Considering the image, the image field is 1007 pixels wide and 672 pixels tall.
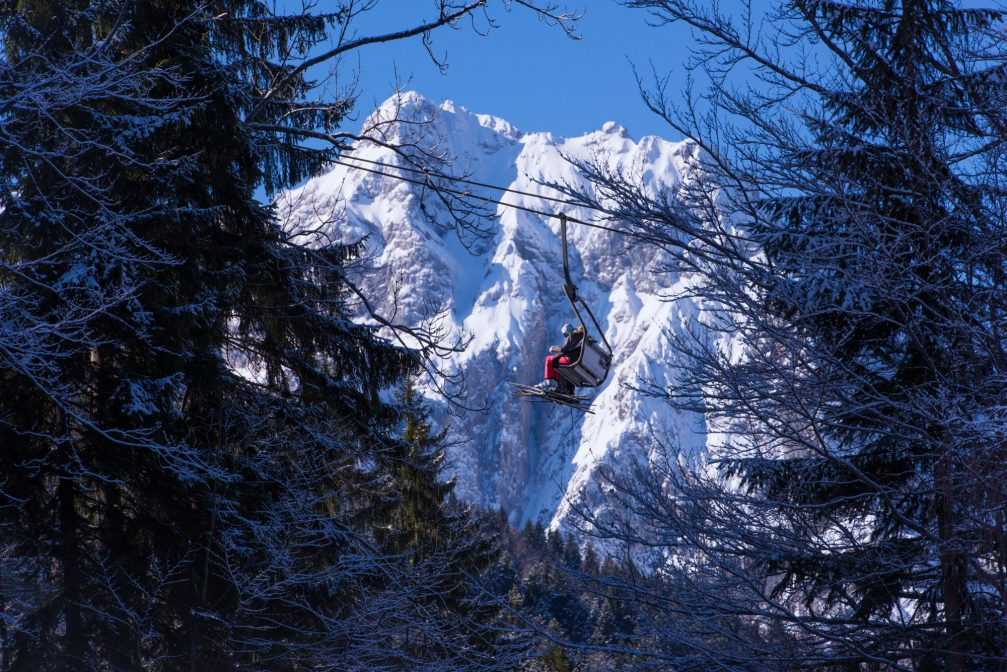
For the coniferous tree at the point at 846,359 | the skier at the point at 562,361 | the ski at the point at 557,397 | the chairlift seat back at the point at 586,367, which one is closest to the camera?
the coniferous tree at the point at 846,359

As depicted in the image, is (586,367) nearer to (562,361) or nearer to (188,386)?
(562,361)

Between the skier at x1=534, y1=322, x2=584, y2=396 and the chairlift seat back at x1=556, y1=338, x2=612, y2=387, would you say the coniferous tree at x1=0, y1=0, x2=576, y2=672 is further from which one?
the chairlift seat back at x1=556, y1=338, x2=612, y2=387

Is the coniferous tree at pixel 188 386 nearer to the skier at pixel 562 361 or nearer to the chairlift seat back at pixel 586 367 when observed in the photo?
the skier at pixel 562 361

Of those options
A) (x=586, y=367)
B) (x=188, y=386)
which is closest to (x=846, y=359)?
(x=586, y=367)

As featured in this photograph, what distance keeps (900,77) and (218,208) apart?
16.5 feet

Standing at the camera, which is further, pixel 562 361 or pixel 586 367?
pixel 562 361

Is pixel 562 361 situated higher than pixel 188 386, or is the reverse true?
pixel 562 361

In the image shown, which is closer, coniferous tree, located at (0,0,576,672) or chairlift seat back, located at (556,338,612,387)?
coniferous tree, located at (0,0,576,672)

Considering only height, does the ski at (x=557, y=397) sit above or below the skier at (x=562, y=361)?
below

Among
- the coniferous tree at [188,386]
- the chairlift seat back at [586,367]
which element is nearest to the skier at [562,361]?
the chairlift seat back at [586,367]

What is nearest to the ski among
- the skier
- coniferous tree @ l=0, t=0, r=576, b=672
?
the skier

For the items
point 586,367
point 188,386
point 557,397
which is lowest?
point 188,386

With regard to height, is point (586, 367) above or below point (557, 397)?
above

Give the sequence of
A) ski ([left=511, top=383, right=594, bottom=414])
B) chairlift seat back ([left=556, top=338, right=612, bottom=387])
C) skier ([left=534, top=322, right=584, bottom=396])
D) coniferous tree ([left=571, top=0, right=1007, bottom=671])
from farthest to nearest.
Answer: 1. skier ([left=534, top=322, right=584, bottom=396])
2. chairlift seat back ([left=556, top=338, right=612, bottom=387])
3. ski ([left=511, top=383, right=594, bottom=414])
4. coniferous tree ([left=571, top=0, right=1007, bottom=671])
